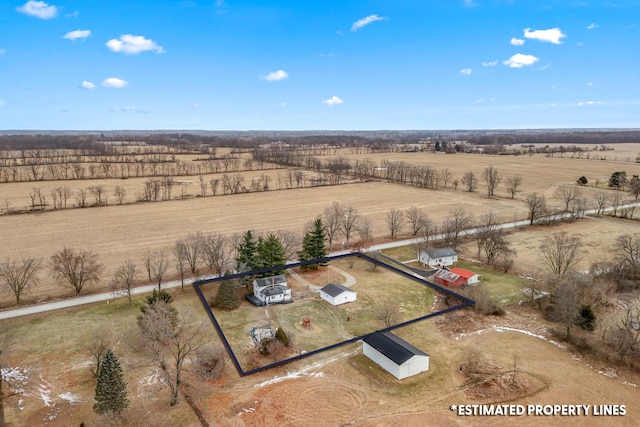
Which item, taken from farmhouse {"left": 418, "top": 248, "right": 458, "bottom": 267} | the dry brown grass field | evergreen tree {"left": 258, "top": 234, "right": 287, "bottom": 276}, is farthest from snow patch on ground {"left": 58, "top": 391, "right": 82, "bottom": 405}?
farmhouse {"left": 418, "top": 248, "right": 458, "bottom": 267}

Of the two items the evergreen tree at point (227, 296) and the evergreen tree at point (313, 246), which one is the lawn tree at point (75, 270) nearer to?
the evergreen tree at point (227, 296)

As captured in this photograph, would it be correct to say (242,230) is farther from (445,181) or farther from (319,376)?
(445,181)

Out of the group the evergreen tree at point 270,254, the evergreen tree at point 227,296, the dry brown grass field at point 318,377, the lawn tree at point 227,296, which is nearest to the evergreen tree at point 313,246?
the evergreen tree at point 270,254

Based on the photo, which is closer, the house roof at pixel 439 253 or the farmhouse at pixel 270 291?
the farmhouse at pixel 270 291

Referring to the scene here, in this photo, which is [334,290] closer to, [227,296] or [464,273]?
[227,296]

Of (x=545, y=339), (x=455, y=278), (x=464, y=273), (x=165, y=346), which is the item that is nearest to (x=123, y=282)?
(x=165, y=346)

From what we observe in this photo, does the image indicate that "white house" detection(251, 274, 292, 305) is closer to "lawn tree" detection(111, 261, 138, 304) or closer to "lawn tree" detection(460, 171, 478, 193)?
"lawn tree" detection(111, 261, 138, 304)
